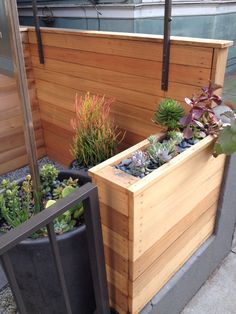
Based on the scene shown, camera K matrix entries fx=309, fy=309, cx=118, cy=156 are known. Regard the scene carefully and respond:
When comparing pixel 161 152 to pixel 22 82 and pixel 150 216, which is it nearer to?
pixel 150 216

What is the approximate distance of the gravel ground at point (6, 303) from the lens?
164cm

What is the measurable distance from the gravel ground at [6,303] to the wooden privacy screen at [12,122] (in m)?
1.33

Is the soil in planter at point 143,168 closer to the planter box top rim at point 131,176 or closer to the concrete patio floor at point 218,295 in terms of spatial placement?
the planter box top rim at point 131,176

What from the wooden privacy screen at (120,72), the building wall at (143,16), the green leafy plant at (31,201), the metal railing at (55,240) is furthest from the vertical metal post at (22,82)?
the building wall at (143,16)

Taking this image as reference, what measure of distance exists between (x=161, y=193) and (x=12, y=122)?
79.1 inches

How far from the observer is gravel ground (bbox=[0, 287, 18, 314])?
5.39 feet

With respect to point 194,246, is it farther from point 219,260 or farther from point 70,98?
point 70,98

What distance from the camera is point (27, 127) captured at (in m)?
1.22

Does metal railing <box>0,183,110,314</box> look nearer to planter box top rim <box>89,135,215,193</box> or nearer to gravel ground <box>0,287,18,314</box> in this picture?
planter box top rim <box>89,135,215,193</box>

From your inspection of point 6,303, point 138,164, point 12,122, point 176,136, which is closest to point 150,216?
point 138,164

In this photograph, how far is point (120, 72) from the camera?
1.98 m

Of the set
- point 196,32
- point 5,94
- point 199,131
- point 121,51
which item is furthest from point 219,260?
point 196,32

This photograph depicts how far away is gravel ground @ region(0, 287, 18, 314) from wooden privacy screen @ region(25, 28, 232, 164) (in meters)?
1.19

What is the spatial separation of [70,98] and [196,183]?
1455 mm
